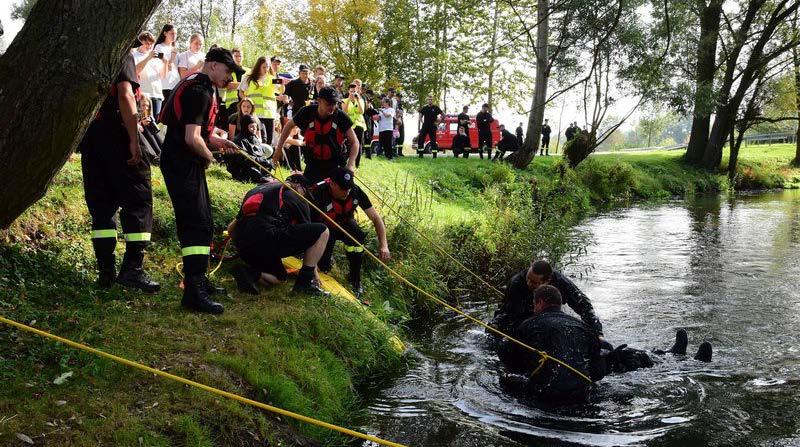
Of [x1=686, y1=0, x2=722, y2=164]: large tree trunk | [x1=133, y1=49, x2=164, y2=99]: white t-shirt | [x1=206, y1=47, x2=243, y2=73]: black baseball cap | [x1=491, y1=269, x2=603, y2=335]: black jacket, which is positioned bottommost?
[x1=491, y1=269, x2=603, y2=335]: black jacket

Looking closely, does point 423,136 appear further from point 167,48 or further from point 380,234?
point 380,234

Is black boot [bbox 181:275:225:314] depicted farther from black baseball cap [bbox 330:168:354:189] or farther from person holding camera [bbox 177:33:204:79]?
person holding camera [bbox 177:33:204:79]

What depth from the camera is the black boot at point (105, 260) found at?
224 inches

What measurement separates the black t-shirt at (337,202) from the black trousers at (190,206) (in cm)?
183

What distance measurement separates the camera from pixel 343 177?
7020 mm

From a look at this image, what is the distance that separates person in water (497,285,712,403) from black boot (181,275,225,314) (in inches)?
108

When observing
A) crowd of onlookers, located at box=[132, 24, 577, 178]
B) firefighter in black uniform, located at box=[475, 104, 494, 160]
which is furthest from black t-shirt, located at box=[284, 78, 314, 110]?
firefighter in black uniform, located at box=[475, 104, 494, 160]

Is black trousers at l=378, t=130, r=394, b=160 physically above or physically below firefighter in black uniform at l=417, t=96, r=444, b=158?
below

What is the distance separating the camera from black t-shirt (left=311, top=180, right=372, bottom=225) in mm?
7320

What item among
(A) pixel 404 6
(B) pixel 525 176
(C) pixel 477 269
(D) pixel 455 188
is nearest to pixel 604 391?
(C) pixel 477 269

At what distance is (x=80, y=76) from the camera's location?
12.3 feet

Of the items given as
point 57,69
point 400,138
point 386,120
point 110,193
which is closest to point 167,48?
point 110,193

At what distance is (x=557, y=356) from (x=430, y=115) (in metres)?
Result: 16.4

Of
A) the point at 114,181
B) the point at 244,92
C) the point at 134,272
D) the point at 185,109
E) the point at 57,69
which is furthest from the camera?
the point at 244,92
